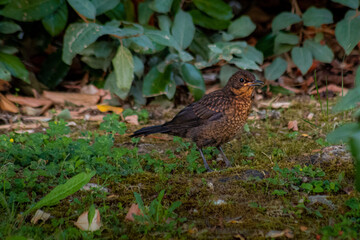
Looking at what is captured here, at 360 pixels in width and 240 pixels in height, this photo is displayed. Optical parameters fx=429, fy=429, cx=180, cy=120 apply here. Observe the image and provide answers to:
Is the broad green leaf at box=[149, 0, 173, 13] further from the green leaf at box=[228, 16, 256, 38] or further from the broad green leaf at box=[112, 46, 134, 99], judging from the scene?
the green leaf at box=[228, 16, 256, 38]

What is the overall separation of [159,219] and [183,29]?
11.2 ft

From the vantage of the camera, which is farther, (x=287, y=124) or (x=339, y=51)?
(x=339, y=51)

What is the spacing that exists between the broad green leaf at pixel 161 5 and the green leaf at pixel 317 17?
1.87m

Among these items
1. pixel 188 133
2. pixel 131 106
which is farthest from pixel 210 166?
pixel 131 106

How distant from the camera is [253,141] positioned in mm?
4523

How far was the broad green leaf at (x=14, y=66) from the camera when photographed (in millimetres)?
5348

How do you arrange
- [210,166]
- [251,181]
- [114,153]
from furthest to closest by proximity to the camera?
[210,166], [114,153], [251,181]

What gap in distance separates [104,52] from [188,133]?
6.14 feet

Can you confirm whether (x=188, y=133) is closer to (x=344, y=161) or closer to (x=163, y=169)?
(x=163, y=169)

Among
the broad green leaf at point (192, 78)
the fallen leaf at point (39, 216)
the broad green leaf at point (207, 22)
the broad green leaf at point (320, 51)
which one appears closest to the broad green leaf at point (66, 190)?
the fallen leaf at point (39, 216)

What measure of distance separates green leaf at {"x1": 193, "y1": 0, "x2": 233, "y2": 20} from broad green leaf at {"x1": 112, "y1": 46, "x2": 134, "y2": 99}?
145cm

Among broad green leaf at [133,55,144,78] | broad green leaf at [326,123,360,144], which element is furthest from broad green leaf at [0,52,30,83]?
broad green leaf at [326,123,360,144]

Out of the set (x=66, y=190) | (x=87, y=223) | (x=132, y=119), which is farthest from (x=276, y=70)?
(x=87, y=223)

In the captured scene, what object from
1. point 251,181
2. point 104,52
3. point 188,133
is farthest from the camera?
point 104,52
